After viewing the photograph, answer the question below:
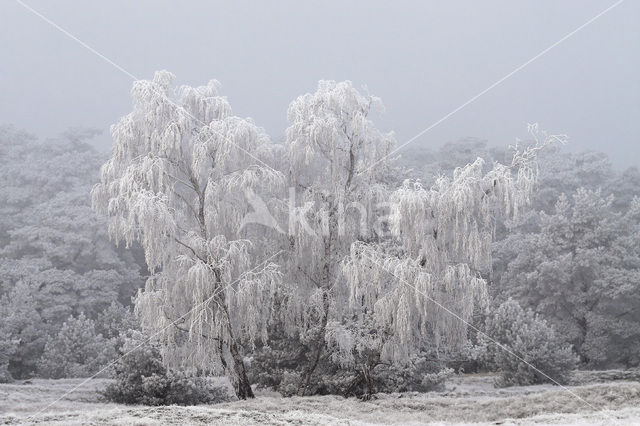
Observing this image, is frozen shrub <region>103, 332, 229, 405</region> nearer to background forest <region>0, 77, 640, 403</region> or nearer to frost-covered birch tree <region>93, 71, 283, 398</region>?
background forest <region>0, 77, 640, 403</region>

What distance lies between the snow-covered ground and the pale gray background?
5199 cm

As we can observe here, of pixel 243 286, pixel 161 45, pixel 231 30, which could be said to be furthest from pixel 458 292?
pixel 231 30

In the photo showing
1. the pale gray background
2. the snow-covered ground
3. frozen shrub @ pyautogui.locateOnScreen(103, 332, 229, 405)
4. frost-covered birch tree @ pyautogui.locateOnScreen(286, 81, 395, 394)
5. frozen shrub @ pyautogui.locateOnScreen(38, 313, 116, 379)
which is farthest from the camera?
the pale gray background

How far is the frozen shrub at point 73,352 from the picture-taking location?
19.3 metres

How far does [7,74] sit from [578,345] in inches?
2791

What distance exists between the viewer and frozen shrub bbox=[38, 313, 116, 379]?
1934 centimetres

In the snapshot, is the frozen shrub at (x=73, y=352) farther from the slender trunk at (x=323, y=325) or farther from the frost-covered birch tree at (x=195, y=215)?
the slender trunk at (x=323, y=325)

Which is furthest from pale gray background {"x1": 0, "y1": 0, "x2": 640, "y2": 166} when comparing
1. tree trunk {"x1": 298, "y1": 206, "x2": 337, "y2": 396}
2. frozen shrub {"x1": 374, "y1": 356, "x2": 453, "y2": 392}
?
tree trunk {"x1": 298, "y1": 206, "x2": 337, "y2": 396}

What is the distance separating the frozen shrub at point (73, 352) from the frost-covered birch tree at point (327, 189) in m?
9.39

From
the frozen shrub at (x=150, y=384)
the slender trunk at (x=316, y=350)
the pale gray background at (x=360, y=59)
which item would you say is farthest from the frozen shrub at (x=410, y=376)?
the pale gray background at (x=360, y=59)

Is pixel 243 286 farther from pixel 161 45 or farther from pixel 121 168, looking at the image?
pixel 161 45

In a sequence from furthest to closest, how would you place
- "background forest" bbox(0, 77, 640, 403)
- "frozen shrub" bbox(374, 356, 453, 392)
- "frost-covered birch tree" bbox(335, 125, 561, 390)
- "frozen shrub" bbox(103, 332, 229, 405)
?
"frozen shrub" bbox(103, 332, 229, 405)
"frozen shrub" bbox(374, 356, 453, 392)
"background forest" bbox(0, 77, 640, 403)
"frost-covered birch tree" bbox(335, 125, 561, 390)

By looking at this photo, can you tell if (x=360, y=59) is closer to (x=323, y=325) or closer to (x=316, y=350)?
(x=316, y=350)

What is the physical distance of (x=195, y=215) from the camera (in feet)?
40.8
